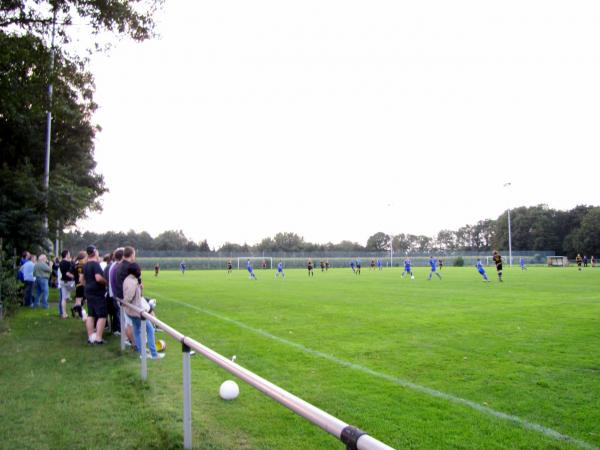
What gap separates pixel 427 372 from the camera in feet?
22.8

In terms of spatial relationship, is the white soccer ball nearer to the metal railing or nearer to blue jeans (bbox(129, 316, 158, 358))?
the metal railing

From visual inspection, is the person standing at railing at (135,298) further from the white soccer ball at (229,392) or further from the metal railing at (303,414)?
the metal railing at (303,414)

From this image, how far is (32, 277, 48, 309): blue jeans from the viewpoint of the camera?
16.6m

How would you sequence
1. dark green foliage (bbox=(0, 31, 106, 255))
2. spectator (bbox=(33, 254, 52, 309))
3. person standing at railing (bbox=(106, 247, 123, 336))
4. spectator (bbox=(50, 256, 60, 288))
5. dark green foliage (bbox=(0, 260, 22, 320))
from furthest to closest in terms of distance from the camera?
spectator (bbox=(50, 256, 60, 288))
spectator (bbox=(33, 254, 52, 309))
dark green foliage (bbox=(0, 260, 22, 320))
dark green foliage (bbox=(0, 31, 106, 255))
person standing at railing (bbox=(106, 247, 123, 336))

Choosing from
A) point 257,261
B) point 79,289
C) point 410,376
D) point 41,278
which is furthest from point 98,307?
point 257,261

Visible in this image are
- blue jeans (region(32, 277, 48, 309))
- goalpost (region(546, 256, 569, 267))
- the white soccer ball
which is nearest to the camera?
the white soccer ball

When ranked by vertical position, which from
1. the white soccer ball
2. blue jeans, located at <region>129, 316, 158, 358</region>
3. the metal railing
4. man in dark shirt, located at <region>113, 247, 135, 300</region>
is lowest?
the white soccer ball

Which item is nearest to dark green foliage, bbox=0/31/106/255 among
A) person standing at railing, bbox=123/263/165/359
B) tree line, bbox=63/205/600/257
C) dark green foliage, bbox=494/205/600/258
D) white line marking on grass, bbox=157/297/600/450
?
person standing at railing, bbox=123/263/165/359

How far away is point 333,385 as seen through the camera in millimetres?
6344

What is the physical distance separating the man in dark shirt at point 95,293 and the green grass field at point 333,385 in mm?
410

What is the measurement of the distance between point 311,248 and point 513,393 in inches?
4428

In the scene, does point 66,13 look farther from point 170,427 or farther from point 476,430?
point 476,430

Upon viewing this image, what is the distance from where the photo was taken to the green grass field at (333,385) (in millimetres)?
4656

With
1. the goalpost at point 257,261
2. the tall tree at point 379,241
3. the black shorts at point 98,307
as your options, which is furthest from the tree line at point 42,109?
the tall tree at point 379,241
